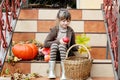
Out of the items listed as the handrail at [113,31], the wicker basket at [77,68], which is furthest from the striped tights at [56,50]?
the handrail at [113,31]

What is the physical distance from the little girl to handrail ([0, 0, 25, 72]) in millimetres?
528

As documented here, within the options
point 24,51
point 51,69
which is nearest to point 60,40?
point 51,69

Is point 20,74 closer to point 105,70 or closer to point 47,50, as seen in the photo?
point 47,50

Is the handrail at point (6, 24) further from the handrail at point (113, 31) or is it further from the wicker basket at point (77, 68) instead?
the handrail at point (113, 31)

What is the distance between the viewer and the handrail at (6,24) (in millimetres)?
4496

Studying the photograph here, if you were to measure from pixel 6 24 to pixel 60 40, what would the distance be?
2.59 ft

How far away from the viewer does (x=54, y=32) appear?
477 cm

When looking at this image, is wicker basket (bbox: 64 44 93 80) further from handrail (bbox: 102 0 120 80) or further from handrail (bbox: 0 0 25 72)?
handrail (bbox: 0 0 25 72)

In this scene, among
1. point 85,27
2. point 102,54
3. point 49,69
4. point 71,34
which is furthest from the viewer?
point 85,27

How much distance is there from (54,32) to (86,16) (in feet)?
4.13

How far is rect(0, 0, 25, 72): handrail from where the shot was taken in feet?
14.8

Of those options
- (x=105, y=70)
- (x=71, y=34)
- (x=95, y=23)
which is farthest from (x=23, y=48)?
(x=95, y=23)

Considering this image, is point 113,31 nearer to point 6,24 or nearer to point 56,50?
point 56,50

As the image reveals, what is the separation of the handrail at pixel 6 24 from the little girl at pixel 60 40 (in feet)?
1.73
